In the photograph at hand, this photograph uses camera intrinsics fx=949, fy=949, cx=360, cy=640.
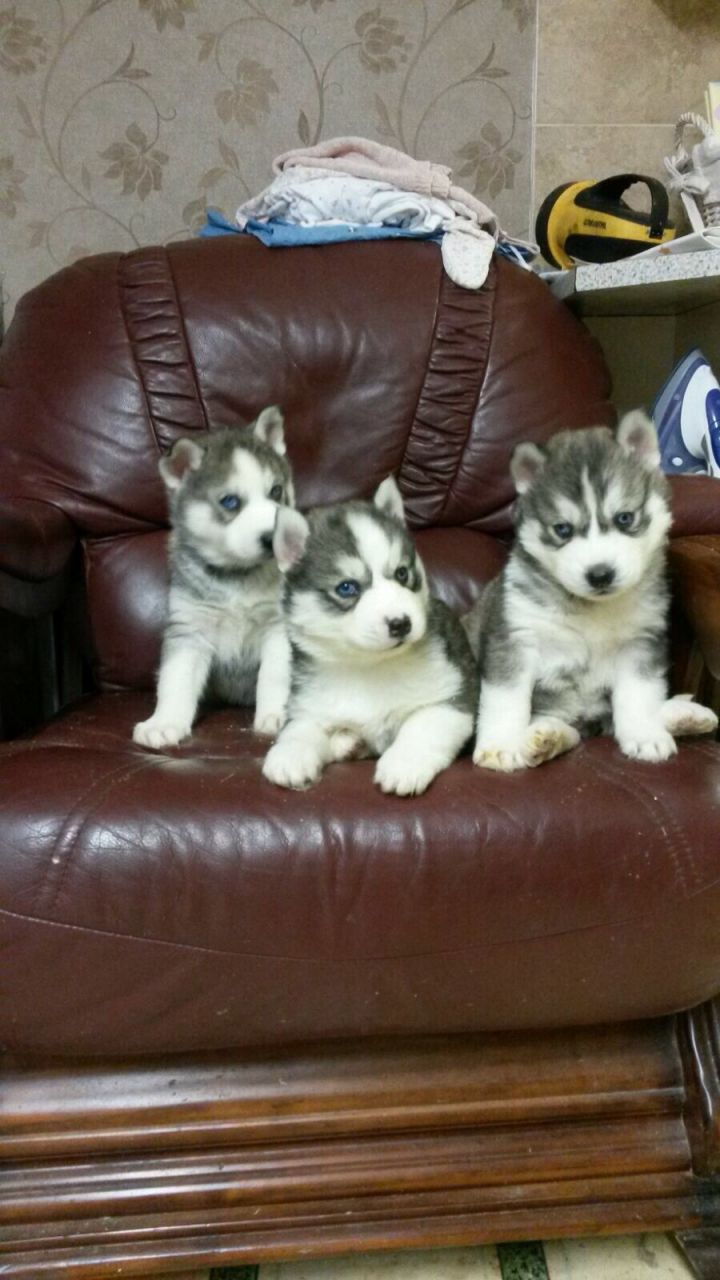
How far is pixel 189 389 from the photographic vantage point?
2.23 m

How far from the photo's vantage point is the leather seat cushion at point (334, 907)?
4.16 ft

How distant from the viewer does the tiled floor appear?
4.71 ft

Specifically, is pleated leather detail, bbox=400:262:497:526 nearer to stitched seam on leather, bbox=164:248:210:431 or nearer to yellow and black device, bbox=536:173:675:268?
yellow and black device, bbox=536:173:675:268

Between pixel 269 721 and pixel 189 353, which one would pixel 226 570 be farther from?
pixel 189 353

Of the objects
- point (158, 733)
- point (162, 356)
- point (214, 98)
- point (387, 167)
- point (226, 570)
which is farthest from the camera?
point (214, 98)

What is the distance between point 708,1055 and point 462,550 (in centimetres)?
120

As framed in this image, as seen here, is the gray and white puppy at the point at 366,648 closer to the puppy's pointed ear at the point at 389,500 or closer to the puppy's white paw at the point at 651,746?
the puppy's pointed ear at the point at 389,500

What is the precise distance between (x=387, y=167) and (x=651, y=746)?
1.66 metres

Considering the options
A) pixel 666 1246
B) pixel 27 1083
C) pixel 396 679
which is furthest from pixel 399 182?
pixel 666 1246

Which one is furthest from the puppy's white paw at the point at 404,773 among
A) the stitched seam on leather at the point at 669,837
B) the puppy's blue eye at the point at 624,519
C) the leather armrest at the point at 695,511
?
the leather armrest at the point at 695,511

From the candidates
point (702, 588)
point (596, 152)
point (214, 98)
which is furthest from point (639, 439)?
point (214, 98)

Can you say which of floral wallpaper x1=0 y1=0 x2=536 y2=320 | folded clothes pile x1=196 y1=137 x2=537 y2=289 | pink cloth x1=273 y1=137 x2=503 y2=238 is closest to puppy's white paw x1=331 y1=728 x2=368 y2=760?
folded clothes pile x1=196 y1=137 x2=537 y2=289

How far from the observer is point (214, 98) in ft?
8.56

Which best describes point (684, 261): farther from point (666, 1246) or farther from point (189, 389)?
point (666, 1246)
